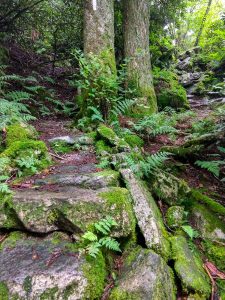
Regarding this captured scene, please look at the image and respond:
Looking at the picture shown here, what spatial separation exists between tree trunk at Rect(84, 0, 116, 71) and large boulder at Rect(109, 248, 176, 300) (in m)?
5.30

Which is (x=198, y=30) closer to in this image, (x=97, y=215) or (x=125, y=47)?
(x=125, y=47)

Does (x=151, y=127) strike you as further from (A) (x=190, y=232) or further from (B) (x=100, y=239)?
(B) (x=100, y=239)

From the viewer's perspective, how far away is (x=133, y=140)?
532 cm

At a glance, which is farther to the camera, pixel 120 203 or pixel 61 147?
pixel 61 147

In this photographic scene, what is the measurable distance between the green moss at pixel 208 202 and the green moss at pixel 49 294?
246 centimetres

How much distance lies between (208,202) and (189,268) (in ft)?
4.45

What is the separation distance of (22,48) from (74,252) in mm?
9634

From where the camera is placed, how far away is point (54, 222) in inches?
110

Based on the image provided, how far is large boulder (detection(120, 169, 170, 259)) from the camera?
2.93 m

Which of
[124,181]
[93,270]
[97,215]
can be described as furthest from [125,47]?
[93,270]

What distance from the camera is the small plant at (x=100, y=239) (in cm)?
257

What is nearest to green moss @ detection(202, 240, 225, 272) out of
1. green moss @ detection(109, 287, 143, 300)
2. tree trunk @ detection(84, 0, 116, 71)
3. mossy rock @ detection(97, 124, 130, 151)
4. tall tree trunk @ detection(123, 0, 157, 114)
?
green moss @ detection(109, 287, 143, 300)

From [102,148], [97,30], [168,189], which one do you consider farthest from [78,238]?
[97,30]

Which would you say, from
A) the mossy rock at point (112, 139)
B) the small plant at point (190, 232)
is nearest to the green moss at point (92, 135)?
the mossy rock at point (112, 139)
